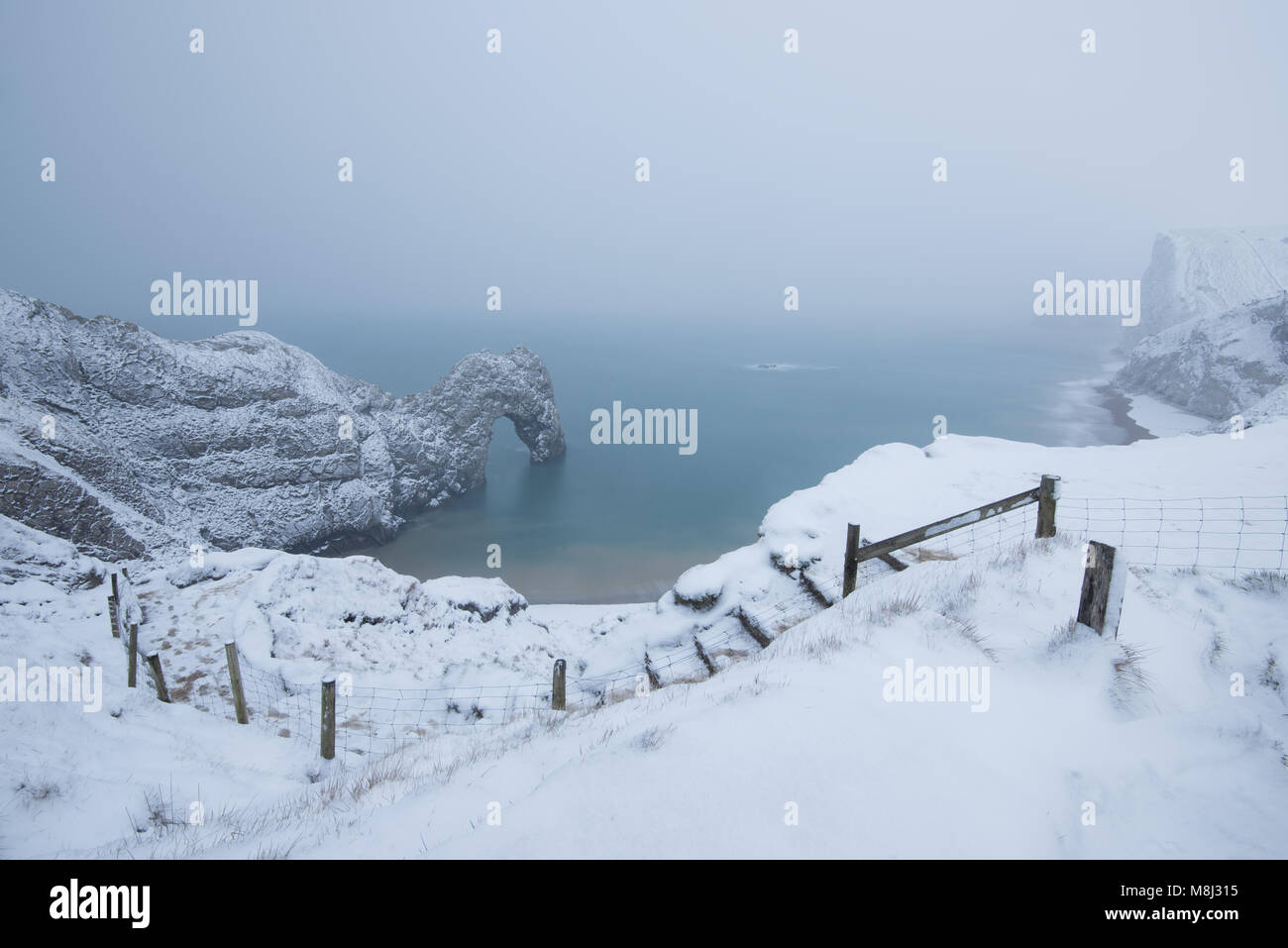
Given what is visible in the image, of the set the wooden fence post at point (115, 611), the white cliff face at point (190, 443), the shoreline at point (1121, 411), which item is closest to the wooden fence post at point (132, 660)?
the wooden fence post at point (115, 611)

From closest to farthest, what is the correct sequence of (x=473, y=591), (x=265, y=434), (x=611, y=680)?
(x=611, y=680) < (x=473, y=591) < (x=265, y=434)

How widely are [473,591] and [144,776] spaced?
44.8 feet

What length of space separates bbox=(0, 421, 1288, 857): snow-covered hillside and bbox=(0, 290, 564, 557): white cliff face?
615 inches

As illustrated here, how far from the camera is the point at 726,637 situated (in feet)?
35.8

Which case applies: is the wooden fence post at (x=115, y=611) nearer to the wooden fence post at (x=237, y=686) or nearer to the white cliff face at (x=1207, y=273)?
the wooden fence post at (x=237, y=686)

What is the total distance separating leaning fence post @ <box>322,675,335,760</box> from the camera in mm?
7969

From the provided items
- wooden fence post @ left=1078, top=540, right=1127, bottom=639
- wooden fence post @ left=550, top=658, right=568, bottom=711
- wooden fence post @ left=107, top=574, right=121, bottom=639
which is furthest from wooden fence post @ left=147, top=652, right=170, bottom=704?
wooden fence post @ left=1078, top=540, right=1127, bottom=639

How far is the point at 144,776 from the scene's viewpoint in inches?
269

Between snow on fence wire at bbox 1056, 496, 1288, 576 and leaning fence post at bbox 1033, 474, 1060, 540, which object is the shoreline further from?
leaning fence post at bbox 1033, 474, 1060, 540

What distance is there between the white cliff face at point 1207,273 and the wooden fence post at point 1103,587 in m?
156

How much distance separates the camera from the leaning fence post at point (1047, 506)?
880cm
